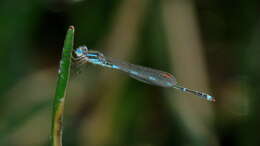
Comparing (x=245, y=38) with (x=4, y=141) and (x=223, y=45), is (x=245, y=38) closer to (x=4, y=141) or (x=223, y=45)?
(x=223, y=45)

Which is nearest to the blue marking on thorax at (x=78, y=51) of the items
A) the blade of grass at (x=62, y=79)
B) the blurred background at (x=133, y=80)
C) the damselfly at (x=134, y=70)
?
the damselfly at (x=134, y=70)

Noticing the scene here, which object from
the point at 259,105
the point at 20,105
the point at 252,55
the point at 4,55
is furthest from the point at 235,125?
the point at 4,55

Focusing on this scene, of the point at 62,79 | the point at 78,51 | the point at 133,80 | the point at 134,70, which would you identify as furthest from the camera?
the point at 133,80

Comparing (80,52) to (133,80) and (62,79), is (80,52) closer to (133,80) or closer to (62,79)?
(133,80)

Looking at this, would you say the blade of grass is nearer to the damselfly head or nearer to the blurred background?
the damselfly head

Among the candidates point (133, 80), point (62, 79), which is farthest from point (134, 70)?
point (62, 79)

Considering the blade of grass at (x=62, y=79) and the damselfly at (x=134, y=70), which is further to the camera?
the damselfly at (x=134, y=70)

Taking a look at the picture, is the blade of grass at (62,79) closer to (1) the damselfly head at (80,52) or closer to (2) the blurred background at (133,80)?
(1) the damselfly head at (80,52)
